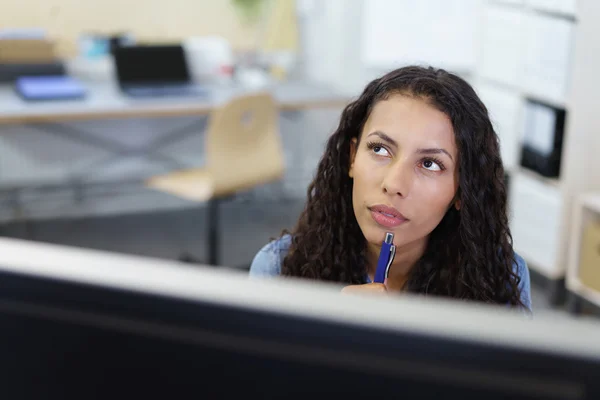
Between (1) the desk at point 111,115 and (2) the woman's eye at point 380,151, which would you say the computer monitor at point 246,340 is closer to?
(2) the woman's eye at point 380,151

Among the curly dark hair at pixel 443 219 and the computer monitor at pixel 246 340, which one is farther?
the curly dark hair at pixel 443 219

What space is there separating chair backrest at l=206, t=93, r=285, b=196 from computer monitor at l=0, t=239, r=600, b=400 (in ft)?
8.41

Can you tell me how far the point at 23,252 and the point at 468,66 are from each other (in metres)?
3.64

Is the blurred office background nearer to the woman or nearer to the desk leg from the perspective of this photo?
the desk leg

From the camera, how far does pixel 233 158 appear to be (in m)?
3.14

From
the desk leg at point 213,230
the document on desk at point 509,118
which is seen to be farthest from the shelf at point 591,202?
the desk leg at point 213,230

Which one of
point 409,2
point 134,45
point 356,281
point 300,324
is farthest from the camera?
point 409,2

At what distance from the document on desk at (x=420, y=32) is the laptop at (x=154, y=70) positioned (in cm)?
91

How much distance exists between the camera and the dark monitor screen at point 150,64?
12.0 ft

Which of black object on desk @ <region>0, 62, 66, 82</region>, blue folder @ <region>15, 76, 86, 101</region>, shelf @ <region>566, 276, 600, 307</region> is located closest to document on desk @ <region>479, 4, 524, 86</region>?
shelf @ <region>566, 276, 600, 307</region>

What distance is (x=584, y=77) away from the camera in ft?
9.86

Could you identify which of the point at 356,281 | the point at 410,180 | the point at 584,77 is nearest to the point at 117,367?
the point at 410,180

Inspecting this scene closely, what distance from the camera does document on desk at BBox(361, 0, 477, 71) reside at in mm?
3887

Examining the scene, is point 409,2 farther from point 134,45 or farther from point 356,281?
point 356,281
